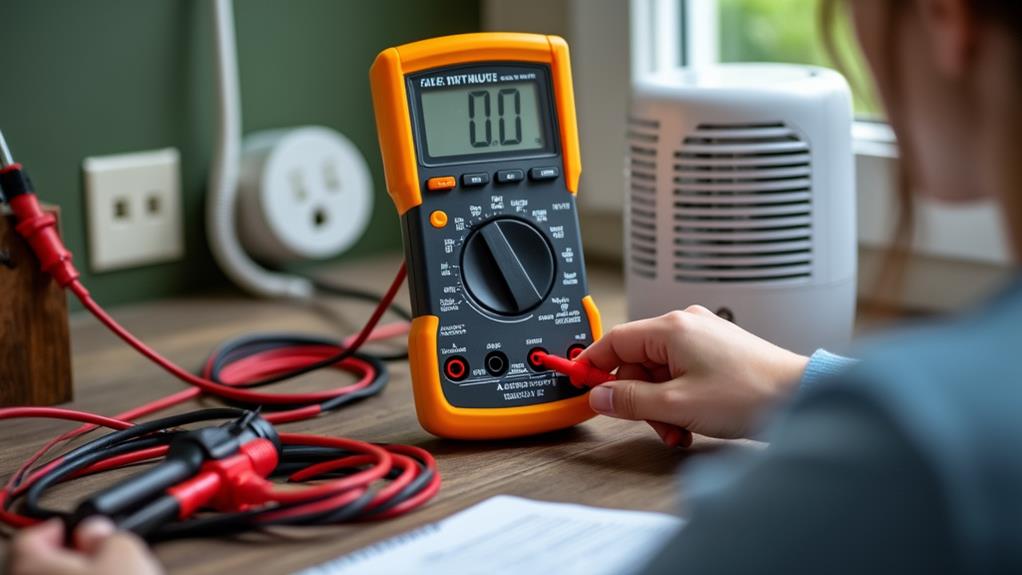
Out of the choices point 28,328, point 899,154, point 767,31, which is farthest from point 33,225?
point 767,31

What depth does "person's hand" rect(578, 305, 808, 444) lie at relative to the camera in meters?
0.82

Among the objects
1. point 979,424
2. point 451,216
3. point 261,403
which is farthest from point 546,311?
point 979,424

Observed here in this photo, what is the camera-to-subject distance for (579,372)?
881 mm

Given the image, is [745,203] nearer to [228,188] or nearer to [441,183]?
[441,183]

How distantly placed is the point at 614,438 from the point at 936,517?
502mm

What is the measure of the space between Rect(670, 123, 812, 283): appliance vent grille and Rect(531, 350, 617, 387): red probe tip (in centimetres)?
22

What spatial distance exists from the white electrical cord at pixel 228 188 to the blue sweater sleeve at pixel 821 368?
0.68 meters

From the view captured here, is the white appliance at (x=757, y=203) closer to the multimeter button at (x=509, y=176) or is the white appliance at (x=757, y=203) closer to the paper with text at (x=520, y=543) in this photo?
the multimeter button at (x=509, y=176)

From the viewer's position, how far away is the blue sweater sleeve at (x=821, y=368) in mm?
817

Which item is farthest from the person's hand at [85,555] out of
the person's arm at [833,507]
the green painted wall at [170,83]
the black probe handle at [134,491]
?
the green painted wall at [170,83]

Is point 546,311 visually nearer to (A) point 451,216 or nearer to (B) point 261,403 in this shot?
(A) point 451,216

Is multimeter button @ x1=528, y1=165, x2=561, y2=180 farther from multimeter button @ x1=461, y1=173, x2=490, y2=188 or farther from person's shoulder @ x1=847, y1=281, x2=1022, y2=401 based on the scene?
person's shoulder @ x1=847, y1=281, x2=1022, y2=401

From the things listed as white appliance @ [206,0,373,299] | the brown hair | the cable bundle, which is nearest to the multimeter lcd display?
the cable bundle

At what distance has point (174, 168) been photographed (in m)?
1.35
